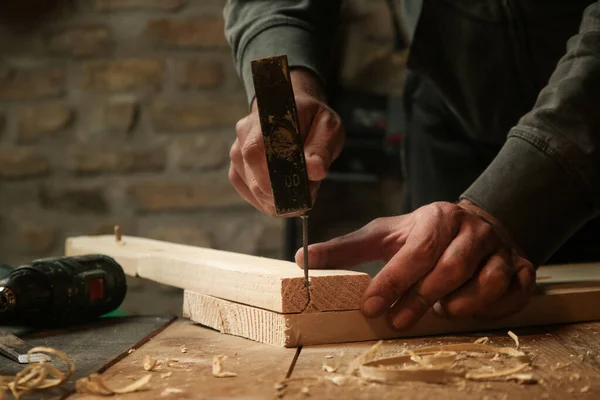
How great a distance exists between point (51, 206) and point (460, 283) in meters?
2.31

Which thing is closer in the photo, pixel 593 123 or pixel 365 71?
pixel 593 123

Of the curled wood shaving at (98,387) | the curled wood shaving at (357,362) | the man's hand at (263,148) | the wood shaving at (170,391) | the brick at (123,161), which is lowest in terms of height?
the curled wood shaving at (357,362)

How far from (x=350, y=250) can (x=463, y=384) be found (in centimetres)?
43

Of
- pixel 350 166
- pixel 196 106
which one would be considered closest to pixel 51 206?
pixel 196 106

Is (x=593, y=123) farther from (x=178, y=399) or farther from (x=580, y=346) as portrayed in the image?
(x=178, y=399)

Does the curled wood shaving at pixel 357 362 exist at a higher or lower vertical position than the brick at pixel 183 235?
higher

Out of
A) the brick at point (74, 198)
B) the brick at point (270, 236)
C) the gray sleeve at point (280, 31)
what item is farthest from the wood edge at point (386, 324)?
the brick at point (74, 198)

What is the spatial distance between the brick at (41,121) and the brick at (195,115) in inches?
14.8

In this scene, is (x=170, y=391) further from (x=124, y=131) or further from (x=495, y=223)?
(x=124, y=131)

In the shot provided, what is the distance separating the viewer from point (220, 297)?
1.26m

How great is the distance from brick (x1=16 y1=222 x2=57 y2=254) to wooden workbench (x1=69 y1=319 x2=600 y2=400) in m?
1.95

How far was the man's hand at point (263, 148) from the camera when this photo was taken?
4.04ft

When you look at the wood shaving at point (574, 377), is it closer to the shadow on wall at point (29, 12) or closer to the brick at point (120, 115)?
the brick at point (120, 115)

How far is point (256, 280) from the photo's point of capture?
3.76ft
